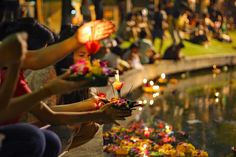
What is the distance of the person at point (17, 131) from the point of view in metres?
3.98

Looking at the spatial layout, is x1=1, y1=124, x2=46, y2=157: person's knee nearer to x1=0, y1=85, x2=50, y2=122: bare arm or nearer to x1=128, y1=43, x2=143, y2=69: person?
x1=0, y1=85, x2=50, y2=122: bare arm

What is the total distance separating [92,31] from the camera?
4.56m

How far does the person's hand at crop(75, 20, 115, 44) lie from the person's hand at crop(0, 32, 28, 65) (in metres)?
0.65

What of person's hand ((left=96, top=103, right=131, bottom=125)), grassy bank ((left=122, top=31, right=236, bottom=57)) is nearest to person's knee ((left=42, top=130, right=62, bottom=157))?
person's hand ((left=96, top=103, right=131, bottom=125))

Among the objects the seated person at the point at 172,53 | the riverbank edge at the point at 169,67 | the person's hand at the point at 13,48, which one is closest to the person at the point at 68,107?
the person's hand at the point at 13,48

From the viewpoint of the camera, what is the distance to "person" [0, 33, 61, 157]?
3.98 m

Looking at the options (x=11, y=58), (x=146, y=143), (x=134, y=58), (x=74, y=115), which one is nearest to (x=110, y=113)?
(x=74, y=115)

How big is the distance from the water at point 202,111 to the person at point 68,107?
3852 mm

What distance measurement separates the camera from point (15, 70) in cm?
415

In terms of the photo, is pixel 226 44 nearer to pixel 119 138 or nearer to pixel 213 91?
pixel 213 91

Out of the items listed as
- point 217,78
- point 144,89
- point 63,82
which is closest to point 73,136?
point 63,82

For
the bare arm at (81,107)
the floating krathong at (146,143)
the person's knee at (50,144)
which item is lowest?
the floating krathong at (146,143)

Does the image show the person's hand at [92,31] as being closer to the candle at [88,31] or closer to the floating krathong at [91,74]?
the candle at [88,31]

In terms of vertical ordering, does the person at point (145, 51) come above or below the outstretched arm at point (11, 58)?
below
